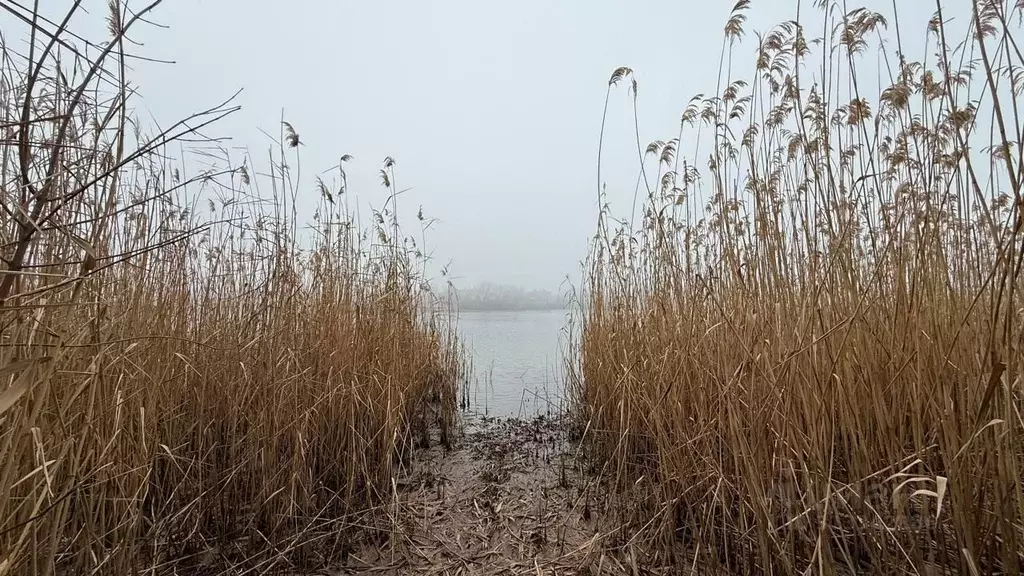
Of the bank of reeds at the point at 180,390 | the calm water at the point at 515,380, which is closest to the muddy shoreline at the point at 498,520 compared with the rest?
the bank of reeds at the point at 180,390

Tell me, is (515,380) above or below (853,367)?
below

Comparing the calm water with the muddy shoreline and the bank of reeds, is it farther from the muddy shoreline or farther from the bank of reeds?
the bank of reeds

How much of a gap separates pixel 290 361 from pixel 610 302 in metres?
2.06

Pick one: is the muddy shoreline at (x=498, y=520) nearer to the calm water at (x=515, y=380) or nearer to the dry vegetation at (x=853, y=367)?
the dry vegetation at (x=853, y=367)

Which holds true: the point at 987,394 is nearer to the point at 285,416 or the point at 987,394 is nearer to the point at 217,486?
the point at 285,416

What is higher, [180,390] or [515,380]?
[180,390]

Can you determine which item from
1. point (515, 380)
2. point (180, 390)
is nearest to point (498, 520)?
point (180, 390)

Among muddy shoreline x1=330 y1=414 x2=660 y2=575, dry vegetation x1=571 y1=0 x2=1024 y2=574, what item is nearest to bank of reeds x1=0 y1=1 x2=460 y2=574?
muddy shoreline x1=330 y1=414 x2=660 y2=575

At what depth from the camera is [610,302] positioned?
3.06 metres

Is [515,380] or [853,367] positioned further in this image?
[515,380]

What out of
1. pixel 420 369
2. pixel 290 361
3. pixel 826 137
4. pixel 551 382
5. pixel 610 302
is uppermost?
pixel 826 137

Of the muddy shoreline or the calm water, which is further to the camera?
the calm water

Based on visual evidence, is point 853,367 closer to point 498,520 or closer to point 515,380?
point 498,520

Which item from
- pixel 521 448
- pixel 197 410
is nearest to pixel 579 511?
pixel 521 448
